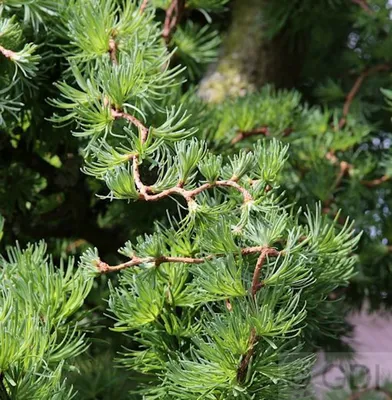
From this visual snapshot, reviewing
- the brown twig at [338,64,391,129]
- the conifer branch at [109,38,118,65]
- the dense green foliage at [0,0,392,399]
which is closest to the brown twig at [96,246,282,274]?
the dense green foliage at [0,0,392,399]

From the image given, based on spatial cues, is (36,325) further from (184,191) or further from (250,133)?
(250,133)

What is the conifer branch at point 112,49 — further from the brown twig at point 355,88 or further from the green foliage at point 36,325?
the brown twig at point 355,88

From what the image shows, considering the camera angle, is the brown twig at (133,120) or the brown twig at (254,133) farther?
the brown twig at (254,133)

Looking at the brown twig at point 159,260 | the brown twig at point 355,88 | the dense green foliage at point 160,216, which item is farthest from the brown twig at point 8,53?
the brown twig at point 355,88

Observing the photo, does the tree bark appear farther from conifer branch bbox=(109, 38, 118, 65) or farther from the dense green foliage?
conifer branch bbox=(109, 38, 118, 65)

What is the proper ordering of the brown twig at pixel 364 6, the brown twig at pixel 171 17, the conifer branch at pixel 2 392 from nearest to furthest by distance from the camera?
the conifer branch at pixel 2 392
the brown twig at pixel 171 17
the brown twig at pixel 364 6

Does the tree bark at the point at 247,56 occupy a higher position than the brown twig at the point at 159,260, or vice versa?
the brown twig at the point at 159,260

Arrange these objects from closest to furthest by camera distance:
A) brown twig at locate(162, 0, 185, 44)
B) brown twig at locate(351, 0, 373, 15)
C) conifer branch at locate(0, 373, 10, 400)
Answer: conifer branch at locate(0, 373, 10, 400) → brown twig at locate(162, 0, 185, 44) → brown twig at locate(351, 0, 373, 15)
